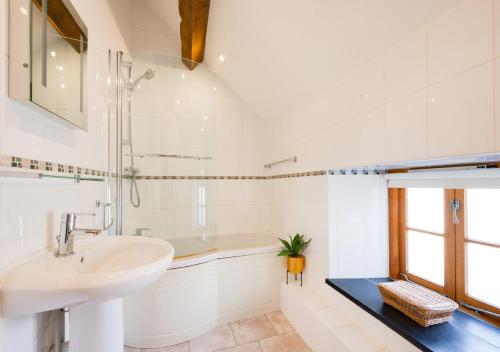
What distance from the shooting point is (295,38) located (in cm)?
169

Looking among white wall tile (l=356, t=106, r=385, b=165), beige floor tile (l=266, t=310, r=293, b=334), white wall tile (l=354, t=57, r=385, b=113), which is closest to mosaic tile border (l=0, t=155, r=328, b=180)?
white wall tile (l=356, t=106, r=385, b=165)

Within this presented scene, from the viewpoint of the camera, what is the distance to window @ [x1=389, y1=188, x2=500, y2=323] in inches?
50.5

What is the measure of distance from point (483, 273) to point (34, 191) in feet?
7.33

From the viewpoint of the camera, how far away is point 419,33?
116 centimetres

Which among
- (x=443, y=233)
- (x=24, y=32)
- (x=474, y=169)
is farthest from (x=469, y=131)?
(x=24, y=32)

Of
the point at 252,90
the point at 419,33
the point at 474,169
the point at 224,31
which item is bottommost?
the point at 474,169

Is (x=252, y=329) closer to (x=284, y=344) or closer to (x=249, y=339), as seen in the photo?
(x=249, y=339)

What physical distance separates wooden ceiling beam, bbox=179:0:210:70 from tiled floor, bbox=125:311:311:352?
2.42 metres

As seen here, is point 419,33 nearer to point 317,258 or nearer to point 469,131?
point 469,131

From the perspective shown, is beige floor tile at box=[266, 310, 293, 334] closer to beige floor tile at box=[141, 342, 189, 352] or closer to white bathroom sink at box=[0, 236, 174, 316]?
beige floor tile at box=[141, 342, 189, 352]

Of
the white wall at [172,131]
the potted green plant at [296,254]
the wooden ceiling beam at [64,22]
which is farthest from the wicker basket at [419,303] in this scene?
the wooden ceiling beam at [64,22]

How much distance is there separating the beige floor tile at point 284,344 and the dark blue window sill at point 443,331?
0.64 metres

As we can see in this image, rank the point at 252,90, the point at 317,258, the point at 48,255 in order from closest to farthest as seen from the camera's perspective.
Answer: the point at 48,255, the point at 317,258, the point at 252,90

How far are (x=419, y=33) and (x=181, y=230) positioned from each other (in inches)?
84.7
